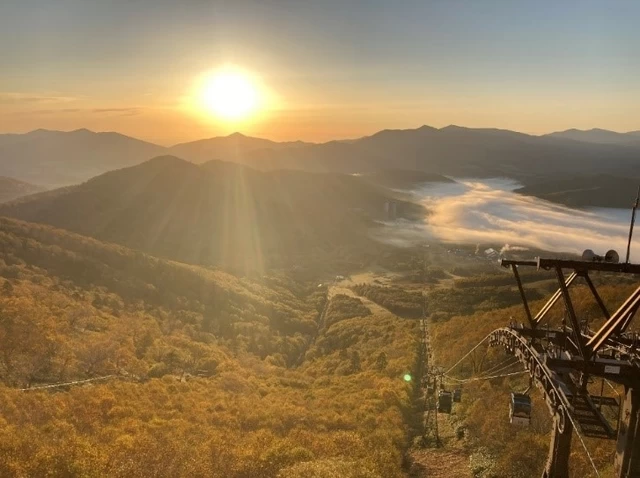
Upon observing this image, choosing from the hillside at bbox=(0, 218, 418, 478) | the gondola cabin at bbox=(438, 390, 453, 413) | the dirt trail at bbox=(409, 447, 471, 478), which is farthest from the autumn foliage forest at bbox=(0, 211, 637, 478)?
the gondola cabin at bbox=(438, 390, 453, 413)

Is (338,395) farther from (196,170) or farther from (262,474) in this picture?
(196,170)

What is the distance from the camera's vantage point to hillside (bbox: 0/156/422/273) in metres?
131

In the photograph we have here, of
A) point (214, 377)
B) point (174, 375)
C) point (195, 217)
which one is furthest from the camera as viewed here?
point (195, 217)

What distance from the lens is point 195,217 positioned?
490 feet

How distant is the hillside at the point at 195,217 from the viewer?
13125cm

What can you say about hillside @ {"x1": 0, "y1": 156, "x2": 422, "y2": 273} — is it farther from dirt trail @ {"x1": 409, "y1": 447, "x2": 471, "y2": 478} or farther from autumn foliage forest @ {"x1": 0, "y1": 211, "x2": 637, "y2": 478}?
dirt trail @ {"x1": 409, "y1": 447, "x2": 471, "y2": 478}

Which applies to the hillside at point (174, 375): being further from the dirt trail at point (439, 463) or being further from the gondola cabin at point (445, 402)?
the gondola cabin at point (445, 402)

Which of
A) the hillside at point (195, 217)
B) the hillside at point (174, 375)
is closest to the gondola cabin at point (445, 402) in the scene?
the hillside at point (174, 375)

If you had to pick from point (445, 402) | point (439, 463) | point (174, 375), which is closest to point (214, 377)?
point (174, 375)

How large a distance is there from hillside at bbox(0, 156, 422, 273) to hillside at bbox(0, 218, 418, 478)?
4638 centimetres

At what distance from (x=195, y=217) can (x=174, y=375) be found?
112265 millimetres

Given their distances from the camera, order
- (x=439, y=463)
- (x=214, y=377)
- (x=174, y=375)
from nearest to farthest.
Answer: (x=439, y=463) < (x=174, y=375) < (x=214, y=377)

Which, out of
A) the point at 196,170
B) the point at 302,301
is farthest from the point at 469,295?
the point at 196,170

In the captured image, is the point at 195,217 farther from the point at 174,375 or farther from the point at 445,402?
the point at 445,402
